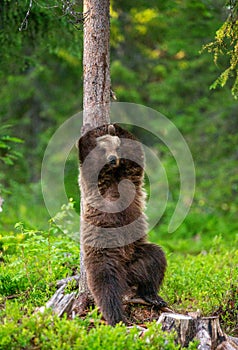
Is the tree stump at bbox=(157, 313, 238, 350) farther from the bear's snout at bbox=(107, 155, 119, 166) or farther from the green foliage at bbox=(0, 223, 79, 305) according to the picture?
the bear's snout at bbox=(107, 155, 119, 166)

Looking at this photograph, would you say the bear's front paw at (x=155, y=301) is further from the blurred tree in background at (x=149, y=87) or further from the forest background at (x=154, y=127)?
the blurred tree in background at (x=149, y=87)

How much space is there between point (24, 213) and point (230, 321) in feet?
21.4

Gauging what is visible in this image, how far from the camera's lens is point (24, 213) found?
12.0 meters

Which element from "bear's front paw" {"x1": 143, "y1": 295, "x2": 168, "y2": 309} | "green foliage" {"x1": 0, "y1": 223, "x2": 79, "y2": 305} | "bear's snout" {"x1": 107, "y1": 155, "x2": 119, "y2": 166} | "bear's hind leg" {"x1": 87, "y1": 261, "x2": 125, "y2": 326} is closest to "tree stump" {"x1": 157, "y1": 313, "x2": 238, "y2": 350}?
"bear's hind leg" {"x1": 87, "y1": 261, "x2": 125, "y2": 326}

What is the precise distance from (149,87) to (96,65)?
9964 mm

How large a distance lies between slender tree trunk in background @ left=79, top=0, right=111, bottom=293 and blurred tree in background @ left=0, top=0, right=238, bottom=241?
2.55 metres

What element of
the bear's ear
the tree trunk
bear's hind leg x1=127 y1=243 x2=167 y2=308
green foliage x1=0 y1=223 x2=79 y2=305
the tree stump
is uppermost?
the tree trunk

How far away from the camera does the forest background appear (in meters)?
6.96

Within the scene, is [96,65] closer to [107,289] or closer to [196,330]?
[107,289]

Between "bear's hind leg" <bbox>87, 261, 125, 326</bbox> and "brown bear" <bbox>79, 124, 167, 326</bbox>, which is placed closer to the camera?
"bear's hind leg" <bbox>87, 261, 125, 326</bbox>

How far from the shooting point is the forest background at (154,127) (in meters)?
6.96

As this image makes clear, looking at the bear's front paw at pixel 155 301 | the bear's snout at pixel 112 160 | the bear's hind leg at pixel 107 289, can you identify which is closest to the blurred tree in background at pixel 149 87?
the bear's snout at pixel 112 160

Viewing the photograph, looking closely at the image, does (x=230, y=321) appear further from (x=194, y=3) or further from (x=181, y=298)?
(x=194, y=3)

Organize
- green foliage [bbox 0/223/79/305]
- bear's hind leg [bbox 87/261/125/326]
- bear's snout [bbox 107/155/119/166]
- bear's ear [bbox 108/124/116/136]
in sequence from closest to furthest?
bear's hind leg [bbox 87/261/125/326]
bear's snout [bbox 107/155/119/166]
bear's ear [bbox 108/124/116/136]
green foliage [bbox 0/223/79/305]
